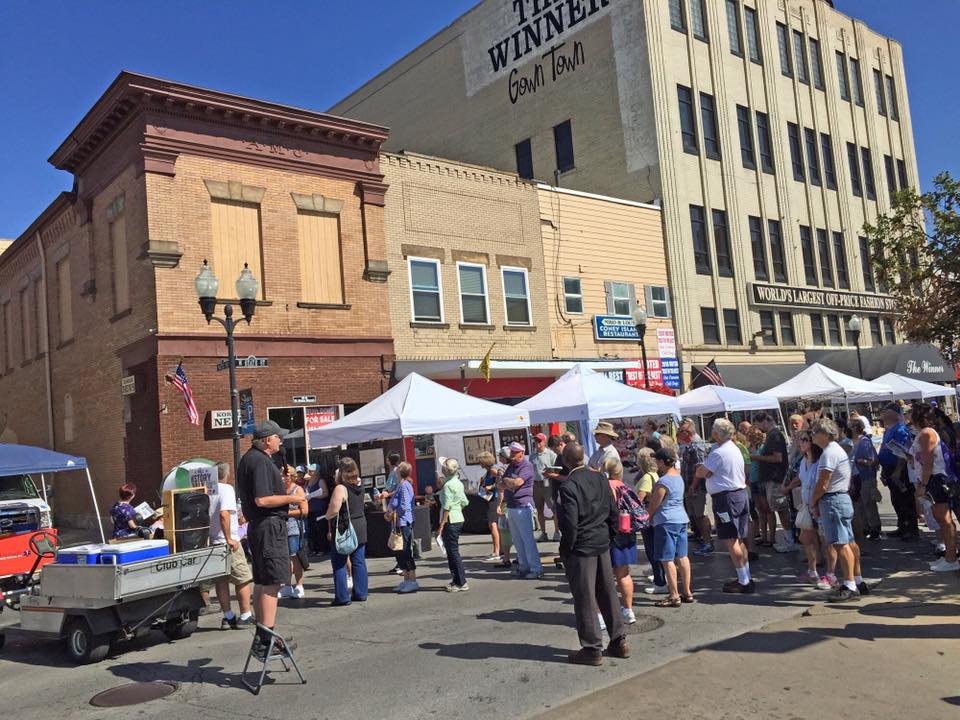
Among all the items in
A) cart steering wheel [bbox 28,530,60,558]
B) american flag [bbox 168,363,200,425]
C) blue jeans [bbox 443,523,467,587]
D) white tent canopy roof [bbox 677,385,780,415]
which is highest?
american flag [bbox 168,363,200,425]

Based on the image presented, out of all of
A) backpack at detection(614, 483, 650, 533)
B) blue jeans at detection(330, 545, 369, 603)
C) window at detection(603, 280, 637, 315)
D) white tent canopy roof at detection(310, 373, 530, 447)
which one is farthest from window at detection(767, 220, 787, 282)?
backpack at detection(614, 483, 650, 533)

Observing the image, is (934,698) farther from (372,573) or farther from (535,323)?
(535,323)

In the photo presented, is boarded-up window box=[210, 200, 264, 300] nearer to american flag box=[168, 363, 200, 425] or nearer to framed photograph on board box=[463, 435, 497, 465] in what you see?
american flag box=[168, 363, 200, 425]

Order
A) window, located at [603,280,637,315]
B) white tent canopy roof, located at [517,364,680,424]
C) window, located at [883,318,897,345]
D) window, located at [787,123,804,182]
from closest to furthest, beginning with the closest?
1. white tent canopy roof, located at [517,364,680,424]
2. window, located at [603,280,637,315]
3. window, located at [787,123,804,182]
4. window, located at [883,318,897,345]

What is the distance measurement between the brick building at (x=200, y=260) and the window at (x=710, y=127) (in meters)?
13.7

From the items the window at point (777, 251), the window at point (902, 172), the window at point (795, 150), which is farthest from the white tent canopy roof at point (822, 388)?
the window at point (902, 172)

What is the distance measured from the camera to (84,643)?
316 inches

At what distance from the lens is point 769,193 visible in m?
31.1

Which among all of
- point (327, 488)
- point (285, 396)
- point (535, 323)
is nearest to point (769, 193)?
point (535, 323)

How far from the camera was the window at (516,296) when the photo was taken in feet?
74.8

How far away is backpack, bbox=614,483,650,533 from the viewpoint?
7910 millimetres

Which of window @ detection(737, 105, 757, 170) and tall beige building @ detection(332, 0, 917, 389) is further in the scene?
window @ detection(737, 105, 757, 170)

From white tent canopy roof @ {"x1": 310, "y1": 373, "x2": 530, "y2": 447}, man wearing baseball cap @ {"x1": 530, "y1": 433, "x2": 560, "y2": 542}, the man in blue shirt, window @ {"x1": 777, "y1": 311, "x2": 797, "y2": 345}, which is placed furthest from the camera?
window @ {"x1": 777, "y1": 311, "x2": 797, "y2": 345}

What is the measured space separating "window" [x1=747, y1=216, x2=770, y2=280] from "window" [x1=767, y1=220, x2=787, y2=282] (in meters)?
0.51
